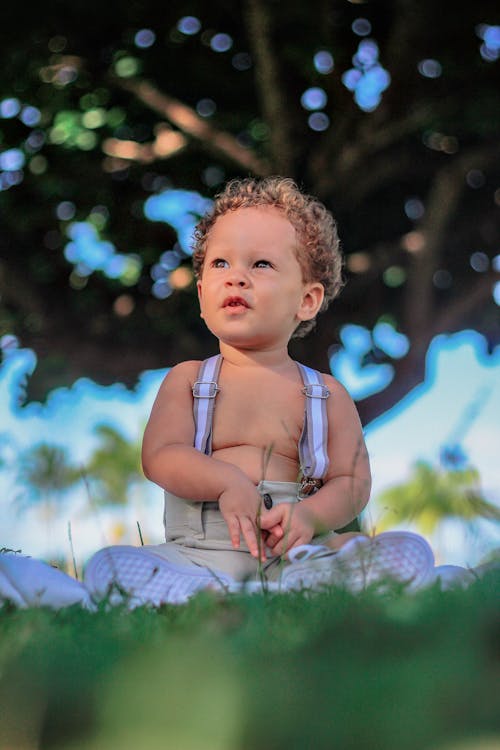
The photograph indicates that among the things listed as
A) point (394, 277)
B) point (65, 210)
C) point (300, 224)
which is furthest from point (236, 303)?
point (394, 277)

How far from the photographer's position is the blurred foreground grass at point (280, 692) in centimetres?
81

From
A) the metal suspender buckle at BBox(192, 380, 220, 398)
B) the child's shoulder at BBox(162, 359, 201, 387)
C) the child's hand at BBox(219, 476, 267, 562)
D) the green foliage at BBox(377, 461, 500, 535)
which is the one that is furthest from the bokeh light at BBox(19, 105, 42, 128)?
the green foliage at BBox(377, 461, 500, 535)

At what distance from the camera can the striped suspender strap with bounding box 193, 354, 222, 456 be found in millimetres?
3277

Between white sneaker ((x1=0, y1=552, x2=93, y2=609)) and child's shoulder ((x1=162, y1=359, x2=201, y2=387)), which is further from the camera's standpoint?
child's shoulder ((x1=162, y1=359, x2=201, y2=387))

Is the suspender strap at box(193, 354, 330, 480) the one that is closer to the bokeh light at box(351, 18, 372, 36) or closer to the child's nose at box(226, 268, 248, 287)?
the child's nose at box(226, 268, 248, 287)

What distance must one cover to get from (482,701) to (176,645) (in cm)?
34

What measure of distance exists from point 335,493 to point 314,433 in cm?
25

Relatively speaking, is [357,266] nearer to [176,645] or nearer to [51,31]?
[51,31]

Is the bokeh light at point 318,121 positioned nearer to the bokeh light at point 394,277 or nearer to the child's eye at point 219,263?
the bokeh light at point 394,277

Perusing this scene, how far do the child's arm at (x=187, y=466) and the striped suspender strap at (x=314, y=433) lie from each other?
0.30 m

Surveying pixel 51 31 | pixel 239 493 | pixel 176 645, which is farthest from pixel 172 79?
pixel 176 645

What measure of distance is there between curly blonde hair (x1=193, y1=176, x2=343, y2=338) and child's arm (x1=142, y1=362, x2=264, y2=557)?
55 centimetres

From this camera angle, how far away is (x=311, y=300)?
142 inches

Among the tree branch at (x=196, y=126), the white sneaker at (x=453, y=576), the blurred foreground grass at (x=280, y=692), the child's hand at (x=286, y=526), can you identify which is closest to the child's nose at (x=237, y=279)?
the child's hand at (x=286, y=526)
